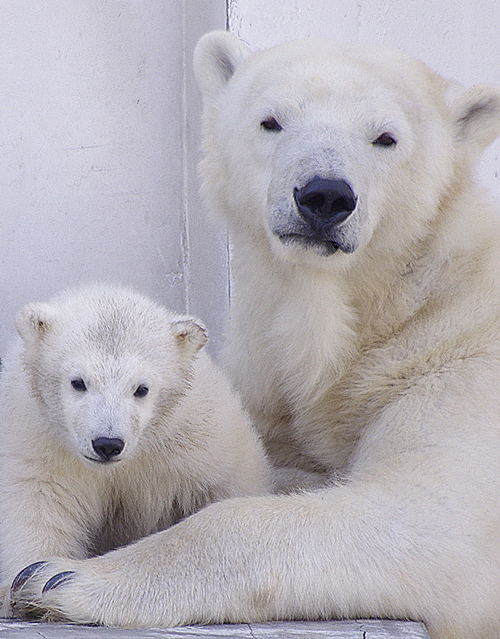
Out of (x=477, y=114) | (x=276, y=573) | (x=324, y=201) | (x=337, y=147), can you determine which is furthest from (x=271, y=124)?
(x=276, y=573)

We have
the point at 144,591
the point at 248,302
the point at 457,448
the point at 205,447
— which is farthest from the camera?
the point at 248,302

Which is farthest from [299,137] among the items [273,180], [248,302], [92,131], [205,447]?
[92,131]

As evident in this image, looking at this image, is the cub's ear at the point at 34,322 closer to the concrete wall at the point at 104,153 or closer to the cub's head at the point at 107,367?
the cub's head at the point at 107,367

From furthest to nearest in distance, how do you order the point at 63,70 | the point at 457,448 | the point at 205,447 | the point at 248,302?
the point at 63,70 < the point at 248,302 < the point at 205,447 < the point at 457,448

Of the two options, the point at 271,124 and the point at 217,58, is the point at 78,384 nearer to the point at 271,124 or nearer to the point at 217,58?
the point at 271,124

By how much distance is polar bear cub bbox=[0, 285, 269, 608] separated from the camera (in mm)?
2148

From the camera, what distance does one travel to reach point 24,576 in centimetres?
207

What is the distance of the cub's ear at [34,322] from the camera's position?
229 centimetres

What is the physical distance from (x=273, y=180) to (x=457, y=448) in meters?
0.67

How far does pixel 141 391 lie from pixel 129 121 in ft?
4.95

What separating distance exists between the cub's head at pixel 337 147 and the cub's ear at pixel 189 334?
0.79 ft

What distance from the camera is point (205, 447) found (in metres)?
2.41

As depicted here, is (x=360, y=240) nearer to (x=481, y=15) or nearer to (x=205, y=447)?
(x=205, y=447)

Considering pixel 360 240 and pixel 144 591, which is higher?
pixel 360 240
